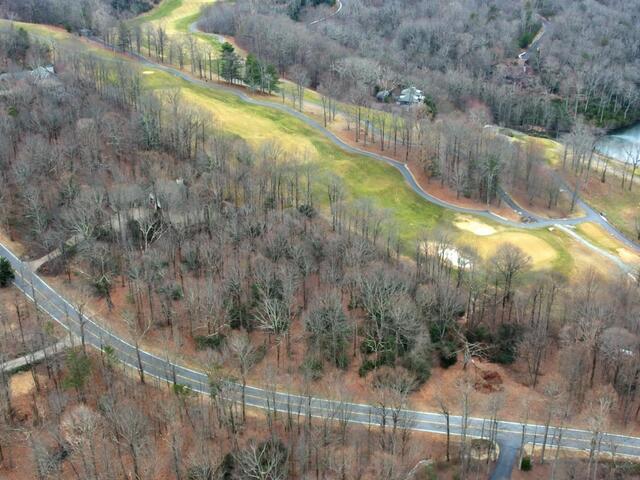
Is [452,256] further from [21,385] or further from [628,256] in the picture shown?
[21,385]

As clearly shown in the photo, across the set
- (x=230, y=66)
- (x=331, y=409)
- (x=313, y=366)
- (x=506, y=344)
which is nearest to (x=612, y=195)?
(x=506, y=344)

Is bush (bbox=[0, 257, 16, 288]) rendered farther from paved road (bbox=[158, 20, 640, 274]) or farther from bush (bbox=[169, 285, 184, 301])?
paved road (bbox=[158, 20, 640, 274])

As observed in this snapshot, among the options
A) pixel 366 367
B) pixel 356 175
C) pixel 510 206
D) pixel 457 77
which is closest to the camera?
pixel 366 367

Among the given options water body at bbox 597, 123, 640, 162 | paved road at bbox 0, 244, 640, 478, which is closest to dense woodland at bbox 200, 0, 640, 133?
water body at bbox 597, 123, 640, 162

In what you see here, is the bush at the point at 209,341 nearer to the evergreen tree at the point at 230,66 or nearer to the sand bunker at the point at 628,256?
the sand bunker at the point at 628,256

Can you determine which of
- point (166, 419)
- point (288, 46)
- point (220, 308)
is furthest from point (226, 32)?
point (166, 419)

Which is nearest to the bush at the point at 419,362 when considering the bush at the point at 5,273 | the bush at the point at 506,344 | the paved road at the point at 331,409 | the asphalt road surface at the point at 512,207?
the paved road at the point at 331,409
